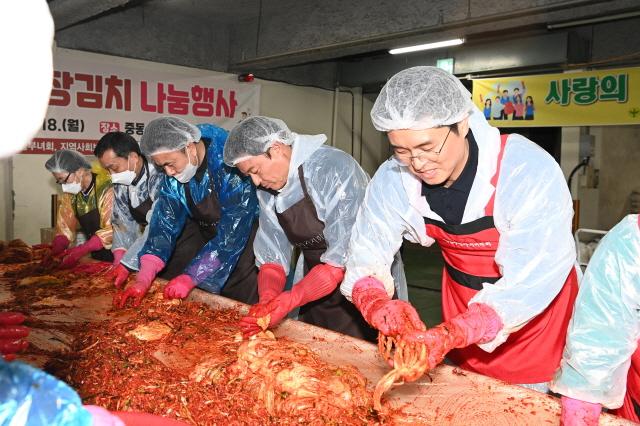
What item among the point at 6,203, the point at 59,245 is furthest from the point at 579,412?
the point at 6,203

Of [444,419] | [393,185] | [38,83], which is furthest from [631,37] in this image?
[38,83]

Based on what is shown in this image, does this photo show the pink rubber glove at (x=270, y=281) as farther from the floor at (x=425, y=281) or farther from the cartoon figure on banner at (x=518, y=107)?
the cartoon figure on banner at (x=518, y=107)

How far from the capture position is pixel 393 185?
257cm

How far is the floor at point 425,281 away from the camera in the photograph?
7.16 m

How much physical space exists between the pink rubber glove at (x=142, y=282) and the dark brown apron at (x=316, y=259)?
1.20 meters

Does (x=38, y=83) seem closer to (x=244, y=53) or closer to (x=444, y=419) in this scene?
(x=444, y=419)

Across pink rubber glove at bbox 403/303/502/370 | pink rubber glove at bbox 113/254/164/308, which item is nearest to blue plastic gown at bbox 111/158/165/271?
pink rubber glove at bbox 113/254/164/308

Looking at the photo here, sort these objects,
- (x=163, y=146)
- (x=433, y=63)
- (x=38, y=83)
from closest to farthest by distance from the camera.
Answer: (x=38, y=83), (x=163, y=146), (x=433, y=63)

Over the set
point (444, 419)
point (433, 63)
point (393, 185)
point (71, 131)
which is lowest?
point (444, 419)

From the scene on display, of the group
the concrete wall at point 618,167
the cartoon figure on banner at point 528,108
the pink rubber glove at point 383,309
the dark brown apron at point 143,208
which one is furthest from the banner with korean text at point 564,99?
the pink rubber glove at point 383,309

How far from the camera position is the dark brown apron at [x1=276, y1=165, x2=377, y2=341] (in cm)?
332

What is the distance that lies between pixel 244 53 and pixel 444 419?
355 inches

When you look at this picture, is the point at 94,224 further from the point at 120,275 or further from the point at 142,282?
the point at 142,282

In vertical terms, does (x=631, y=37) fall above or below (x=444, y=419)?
above
